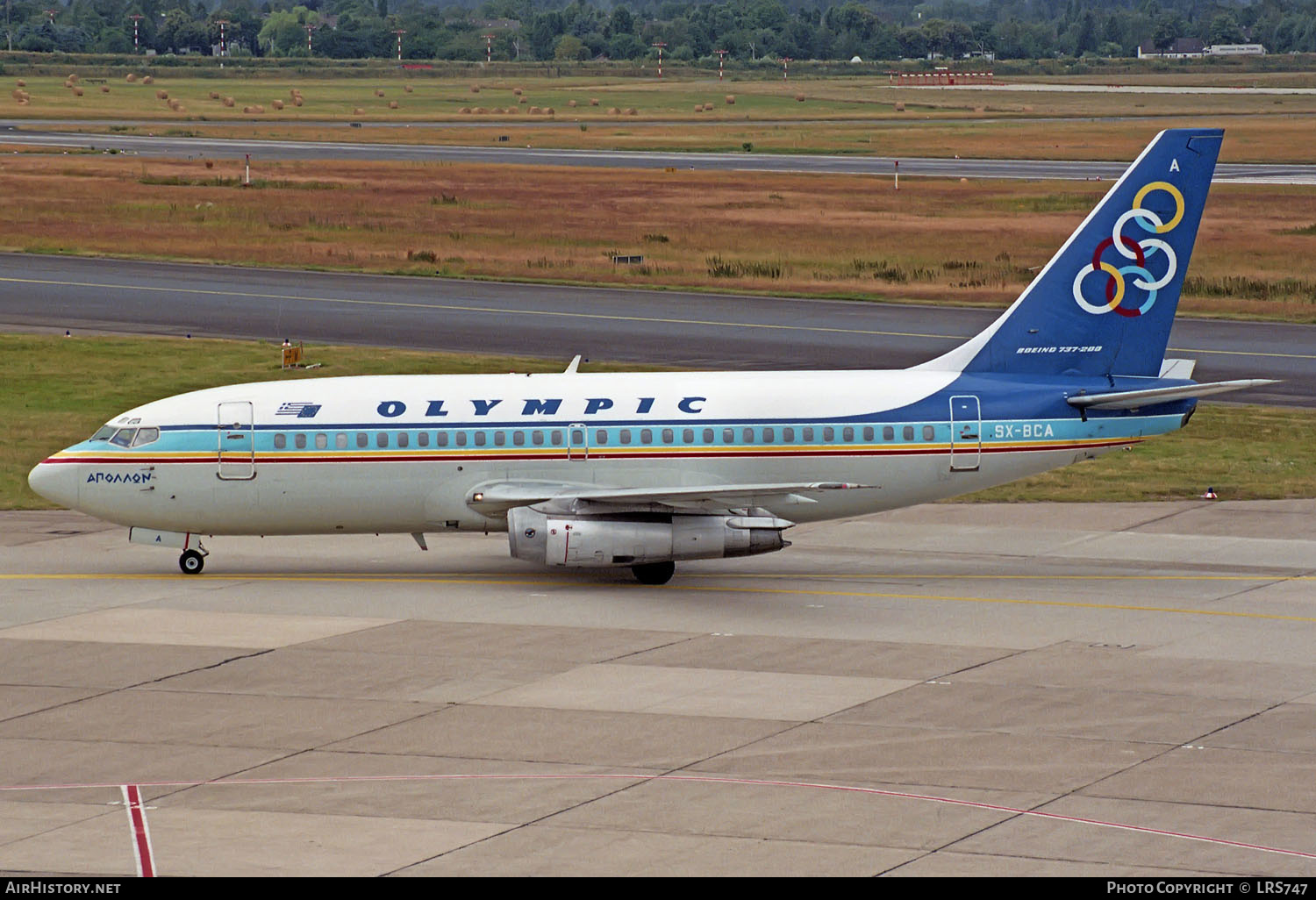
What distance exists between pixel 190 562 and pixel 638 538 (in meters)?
9.29

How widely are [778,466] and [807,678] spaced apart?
26.4ft

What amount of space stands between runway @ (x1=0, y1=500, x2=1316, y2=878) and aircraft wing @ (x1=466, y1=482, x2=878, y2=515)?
5.79ft

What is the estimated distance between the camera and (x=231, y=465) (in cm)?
3531

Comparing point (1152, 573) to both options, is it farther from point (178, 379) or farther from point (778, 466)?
point (178, 379)

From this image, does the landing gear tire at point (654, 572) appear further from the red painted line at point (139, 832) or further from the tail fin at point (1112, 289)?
the red painted line at point (139, 832)

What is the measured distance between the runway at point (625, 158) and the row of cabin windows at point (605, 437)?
3537 inches

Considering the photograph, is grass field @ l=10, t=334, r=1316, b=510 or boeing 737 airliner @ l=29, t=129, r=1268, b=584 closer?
boeing 737 airliner @ l=29, t=129, r=1268, b=584

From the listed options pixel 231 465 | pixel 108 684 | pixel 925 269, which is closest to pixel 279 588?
pixel 231 465

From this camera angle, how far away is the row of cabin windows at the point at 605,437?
35469 mm

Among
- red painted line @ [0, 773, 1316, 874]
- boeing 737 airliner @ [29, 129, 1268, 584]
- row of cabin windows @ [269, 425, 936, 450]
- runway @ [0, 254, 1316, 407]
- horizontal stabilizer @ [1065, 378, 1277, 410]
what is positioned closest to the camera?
red painted line @ [0, 773, 1316, 874]

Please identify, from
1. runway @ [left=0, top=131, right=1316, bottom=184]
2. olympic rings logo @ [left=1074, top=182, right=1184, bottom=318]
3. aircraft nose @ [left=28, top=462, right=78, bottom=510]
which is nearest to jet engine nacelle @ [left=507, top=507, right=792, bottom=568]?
olympic rings logo @ [left=1074, top=182, right=1184, bottom=318]

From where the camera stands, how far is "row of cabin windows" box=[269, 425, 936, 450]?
3547 centimetres

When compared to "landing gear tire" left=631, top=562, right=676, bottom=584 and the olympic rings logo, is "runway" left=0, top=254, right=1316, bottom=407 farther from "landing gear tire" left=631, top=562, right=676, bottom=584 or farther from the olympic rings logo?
"landing gear tire" left=631, top=562, right=676, bottom=584

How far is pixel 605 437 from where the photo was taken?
3562 cm
